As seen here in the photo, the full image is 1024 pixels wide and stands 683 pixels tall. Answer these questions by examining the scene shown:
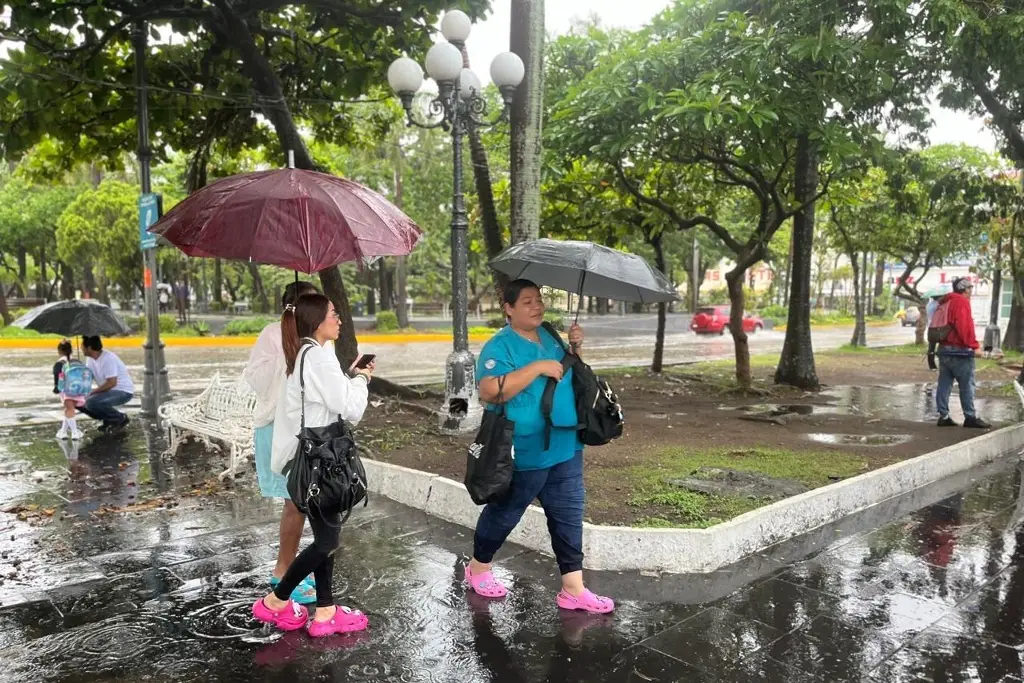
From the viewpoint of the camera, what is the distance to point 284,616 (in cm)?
398

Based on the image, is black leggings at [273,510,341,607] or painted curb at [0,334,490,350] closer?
black leggings at [273,510,341,607]

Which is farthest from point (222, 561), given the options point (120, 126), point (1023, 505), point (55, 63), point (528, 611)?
point (120, 126)

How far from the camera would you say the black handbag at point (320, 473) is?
368 cm

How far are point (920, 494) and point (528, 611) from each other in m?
4.10

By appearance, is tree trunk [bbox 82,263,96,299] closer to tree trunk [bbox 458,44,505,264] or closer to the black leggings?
tree trunk [bbox 458,44,505,264]

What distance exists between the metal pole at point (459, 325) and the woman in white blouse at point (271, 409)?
14.4 ft

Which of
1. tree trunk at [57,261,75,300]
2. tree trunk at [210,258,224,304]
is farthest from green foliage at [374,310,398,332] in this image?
tree trunk at [57,261,75,300]

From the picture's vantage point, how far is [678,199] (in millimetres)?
14148

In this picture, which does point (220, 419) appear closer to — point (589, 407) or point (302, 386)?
point (302, 386)

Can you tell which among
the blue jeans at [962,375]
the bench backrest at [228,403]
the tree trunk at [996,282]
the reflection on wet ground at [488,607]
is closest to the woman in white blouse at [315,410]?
the reflection on wet ground at [488,607]

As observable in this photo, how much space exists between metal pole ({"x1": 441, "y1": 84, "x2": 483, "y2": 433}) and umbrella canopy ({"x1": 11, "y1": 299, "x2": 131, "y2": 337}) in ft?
12.9

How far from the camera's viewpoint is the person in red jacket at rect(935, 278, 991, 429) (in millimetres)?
8961

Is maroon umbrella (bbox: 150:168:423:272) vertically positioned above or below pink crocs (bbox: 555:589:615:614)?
above

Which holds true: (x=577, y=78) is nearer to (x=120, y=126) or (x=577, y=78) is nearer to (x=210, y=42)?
(x=210, y=42)
